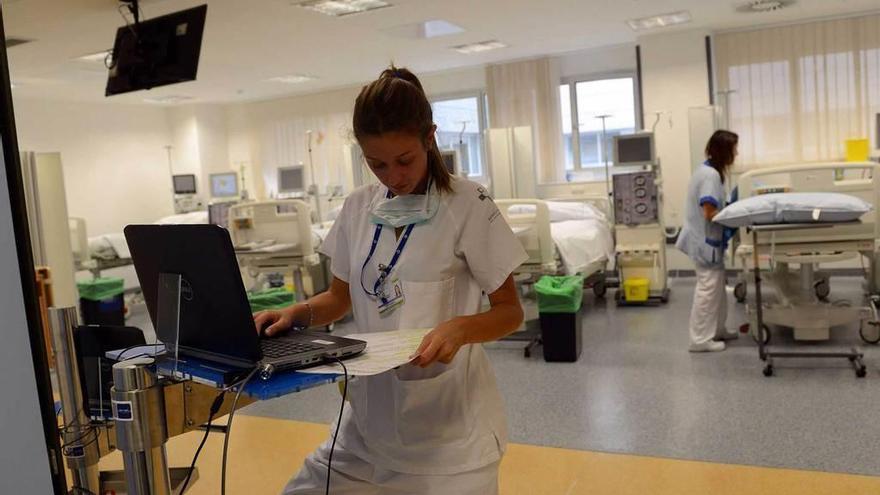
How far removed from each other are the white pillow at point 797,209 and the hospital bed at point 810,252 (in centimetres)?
7

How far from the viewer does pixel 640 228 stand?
247 inches

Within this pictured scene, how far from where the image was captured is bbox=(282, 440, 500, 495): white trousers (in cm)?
137

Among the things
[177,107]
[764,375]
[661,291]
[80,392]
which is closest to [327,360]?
[80,392]

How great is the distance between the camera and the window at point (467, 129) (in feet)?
29.9

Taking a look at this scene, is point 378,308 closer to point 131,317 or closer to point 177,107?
point 131,317

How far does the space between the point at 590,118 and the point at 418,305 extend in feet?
24.1

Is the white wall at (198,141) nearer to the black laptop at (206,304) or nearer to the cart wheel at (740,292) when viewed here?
the cart wheel at (740,292)

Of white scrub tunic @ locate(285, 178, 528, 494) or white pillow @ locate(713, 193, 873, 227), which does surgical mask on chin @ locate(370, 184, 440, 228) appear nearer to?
white scrub tunic @ locate(285, 178, 528, 494)

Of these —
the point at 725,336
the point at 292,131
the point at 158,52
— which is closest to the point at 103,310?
the point at 158,52

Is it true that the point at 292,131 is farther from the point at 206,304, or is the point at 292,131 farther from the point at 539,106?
the point at 206,304

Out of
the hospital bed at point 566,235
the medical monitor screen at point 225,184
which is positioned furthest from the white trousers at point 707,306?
the medical monitor screen at point 225,184

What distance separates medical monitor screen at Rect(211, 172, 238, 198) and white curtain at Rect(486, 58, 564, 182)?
3543 mm

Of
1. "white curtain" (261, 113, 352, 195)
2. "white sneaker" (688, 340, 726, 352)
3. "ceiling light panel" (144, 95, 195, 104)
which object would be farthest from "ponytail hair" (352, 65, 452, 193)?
"ceiling light panel" (144, 95, 195, 104)

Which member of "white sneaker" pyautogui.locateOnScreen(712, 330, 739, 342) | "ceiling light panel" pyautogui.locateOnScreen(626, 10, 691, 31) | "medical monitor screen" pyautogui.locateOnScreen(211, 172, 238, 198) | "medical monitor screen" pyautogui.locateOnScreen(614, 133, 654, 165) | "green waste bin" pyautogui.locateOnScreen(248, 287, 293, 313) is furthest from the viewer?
"medical monitor screen" pyautogui.locateOnScreen(211, 172, 238, 198)
